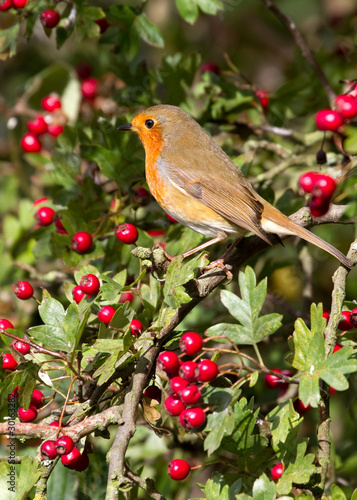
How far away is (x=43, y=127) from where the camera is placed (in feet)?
12.0

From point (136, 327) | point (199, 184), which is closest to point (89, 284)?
point (136, 327)

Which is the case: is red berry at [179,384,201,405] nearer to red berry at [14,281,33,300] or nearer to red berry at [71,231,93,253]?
red berry at [14,281,33,300]

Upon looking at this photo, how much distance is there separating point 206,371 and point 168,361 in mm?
133

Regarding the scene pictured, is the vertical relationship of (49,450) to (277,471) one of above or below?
above

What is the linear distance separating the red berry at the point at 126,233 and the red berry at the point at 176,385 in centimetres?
79

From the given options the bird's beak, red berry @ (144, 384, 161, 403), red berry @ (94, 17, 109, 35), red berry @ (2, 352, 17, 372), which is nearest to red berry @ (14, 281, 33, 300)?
red berry @ (2, 352, 17, 372)

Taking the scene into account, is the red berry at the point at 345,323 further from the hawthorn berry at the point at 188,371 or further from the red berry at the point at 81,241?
the red berry at the point at 81,241

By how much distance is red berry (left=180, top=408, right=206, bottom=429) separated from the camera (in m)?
1.77

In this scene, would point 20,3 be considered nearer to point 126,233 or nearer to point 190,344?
point 126,233

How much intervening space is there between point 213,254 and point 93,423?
4.96 feet

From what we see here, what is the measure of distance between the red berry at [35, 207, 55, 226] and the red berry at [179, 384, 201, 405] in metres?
1.40

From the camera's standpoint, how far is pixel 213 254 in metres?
3.19

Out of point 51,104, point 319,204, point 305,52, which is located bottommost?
point 51,104

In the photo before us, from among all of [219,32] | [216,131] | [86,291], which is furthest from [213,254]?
[219,32]
